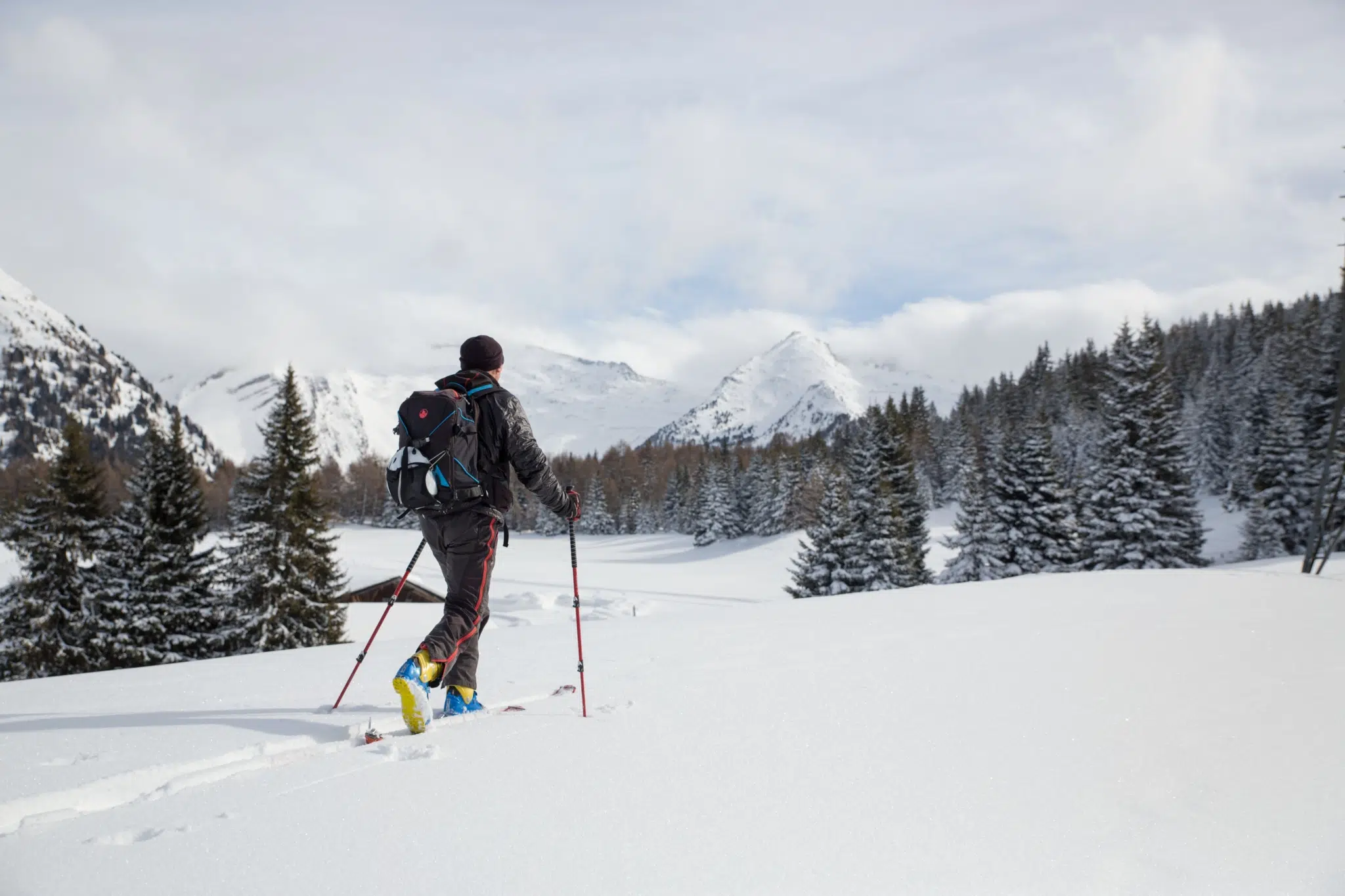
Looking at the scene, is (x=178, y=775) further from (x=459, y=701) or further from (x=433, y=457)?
(x=433, y=457)

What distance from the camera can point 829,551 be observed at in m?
28.8

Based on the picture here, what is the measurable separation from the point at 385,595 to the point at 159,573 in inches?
450

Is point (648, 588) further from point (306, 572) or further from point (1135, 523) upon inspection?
point (1135, 523)

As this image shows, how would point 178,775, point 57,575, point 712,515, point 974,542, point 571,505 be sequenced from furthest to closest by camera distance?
point 712,515, point 974,542, point 57,575, point 571,505, point 178,775

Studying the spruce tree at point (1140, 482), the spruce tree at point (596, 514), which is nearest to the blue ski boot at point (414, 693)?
the spruce tree at point (1140, 482)

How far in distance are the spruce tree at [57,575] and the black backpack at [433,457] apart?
22260mm

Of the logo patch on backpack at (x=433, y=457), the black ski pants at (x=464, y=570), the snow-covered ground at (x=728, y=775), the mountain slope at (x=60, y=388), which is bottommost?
the snow-covered ground at (x=728, y=775)

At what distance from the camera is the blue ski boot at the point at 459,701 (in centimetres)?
404

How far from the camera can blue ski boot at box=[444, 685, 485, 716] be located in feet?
13.3

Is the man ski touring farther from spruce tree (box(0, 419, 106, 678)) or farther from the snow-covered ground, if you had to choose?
spruce tree (box(0, 419, 106, 678))

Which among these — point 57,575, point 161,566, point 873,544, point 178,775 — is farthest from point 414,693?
point 873,544

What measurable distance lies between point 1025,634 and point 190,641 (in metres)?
23.0

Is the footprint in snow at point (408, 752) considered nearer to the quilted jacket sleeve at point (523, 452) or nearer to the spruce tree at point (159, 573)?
the quilted jacket sleeve at point (523, 452)

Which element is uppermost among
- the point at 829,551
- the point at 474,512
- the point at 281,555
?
the point at 474,512
